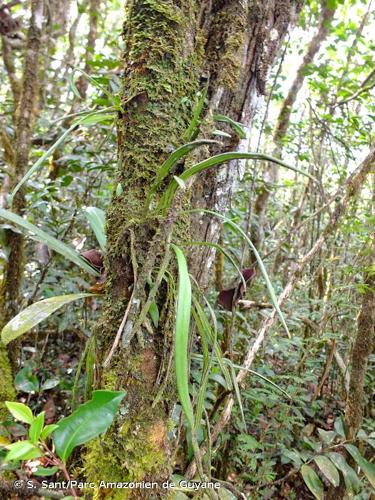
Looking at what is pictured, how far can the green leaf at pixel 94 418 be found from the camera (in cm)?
56

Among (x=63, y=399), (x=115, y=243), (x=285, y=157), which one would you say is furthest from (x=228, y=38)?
(x=285, y=157)

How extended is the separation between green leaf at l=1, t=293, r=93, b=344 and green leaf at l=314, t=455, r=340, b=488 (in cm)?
93

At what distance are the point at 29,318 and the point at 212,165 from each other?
1.35 ft

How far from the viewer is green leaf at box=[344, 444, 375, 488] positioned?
1201 mm

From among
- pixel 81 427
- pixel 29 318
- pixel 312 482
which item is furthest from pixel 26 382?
pixel 312 482

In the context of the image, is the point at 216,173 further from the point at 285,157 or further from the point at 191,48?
the point at 285,157

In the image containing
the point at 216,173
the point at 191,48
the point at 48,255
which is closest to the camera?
the point at 191,48

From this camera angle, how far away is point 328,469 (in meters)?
1.18

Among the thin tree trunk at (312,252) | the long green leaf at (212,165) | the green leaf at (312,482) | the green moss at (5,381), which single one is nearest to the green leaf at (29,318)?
the long green leaf at (212,165)

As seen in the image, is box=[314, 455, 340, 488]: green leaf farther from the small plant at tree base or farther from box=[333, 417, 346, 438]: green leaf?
the small plant at tree base

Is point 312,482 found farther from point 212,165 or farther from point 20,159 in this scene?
point 20,159

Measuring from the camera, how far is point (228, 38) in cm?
85

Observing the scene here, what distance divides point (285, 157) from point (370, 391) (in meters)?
2.06

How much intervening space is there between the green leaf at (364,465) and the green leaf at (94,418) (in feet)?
3.28
